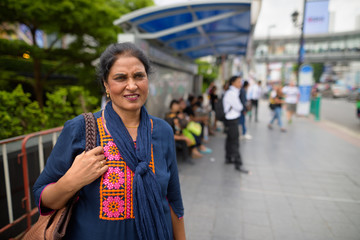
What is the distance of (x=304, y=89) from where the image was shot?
1266cm

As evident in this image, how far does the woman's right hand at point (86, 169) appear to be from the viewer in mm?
1109

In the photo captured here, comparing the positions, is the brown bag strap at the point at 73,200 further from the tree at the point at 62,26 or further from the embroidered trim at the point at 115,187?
the tree at the point at 62,26

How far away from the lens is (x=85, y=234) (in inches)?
48.2

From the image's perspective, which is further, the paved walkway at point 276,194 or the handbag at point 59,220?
the paved walkway at point 276,194

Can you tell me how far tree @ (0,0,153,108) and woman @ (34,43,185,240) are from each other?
455 cm

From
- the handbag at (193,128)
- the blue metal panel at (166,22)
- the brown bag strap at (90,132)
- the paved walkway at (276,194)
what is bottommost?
the paved walkway at (276,194)

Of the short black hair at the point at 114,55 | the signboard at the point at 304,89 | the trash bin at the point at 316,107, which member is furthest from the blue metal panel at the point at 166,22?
the signboard at the point at 304,89

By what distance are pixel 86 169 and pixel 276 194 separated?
3.78 m

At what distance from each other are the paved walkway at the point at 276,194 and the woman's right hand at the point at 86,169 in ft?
7.06

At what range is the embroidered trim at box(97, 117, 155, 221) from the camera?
3.94 feet

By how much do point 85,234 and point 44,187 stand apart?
319 mm

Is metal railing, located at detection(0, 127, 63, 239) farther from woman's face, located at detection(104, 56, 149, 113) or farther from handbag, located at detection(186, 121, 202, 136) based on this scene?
handbag, located at detection(186, 121, 202, 136)

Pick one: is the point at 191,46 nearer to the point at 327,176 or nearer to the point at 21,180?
the point at 327,176

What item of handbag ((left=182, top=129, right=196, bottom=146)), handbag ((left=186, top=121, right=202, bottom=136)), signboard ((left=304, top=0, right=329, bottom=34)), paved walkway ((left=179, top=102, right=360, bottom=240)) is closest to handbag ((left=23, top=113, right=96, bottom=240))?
paved walkway ((left=179, top=102, right=360, bottom=240))
